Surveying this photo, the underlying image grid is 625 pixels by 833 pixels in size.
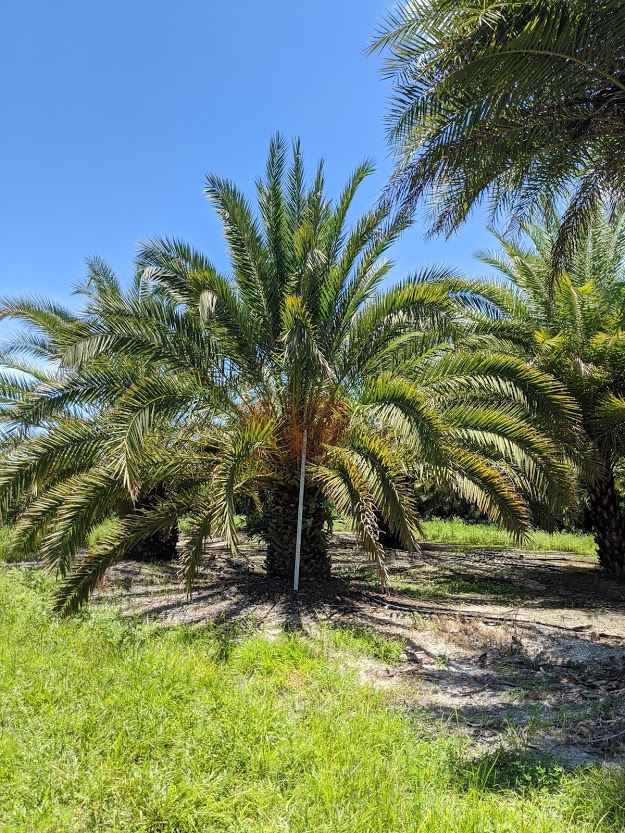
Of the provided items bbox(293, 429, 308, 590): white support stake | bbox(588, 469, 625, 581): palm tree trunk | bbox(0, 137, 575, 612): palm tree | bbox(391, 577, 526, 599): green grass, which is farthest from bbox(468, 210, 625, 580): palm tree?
bbox(293, 429, 308, 590): white support stake

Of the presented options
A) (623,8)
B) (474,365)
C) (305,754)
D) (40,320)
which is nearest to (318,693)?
(305,754)

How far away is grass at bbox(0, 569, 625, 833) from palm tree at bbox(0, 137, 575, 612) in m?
1.47

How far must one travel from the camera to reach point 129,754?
317cm

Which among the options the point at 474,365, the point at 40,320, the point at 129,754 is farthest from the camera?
the point at 40,320

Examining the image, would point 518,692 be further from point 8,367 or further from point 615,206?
point 8,367

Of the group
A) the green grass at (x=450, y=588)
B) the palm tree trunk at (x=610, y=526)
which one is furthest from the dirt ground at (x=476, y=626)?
the palm tree trunk at (x=610, y=526)

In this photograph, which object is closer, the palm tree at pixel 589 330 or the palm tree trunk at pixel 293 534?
the palm tree trunk at pixel 293 534

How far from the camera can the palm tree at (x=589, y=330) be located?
873 centimetres

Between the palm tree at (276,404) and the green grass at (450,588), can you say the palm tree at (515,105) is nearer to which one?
the palm tree at (276,404)

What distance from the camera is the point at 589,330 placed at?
926 centimetres

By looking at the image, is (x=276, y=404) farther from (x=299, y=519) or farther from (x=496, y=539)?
(x=496, y=539)

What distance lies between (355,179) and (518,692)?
5.99 m

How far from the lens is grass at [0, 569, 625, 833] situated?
264cm

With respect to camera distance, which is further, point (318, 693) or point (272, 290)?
point (272, 290)
